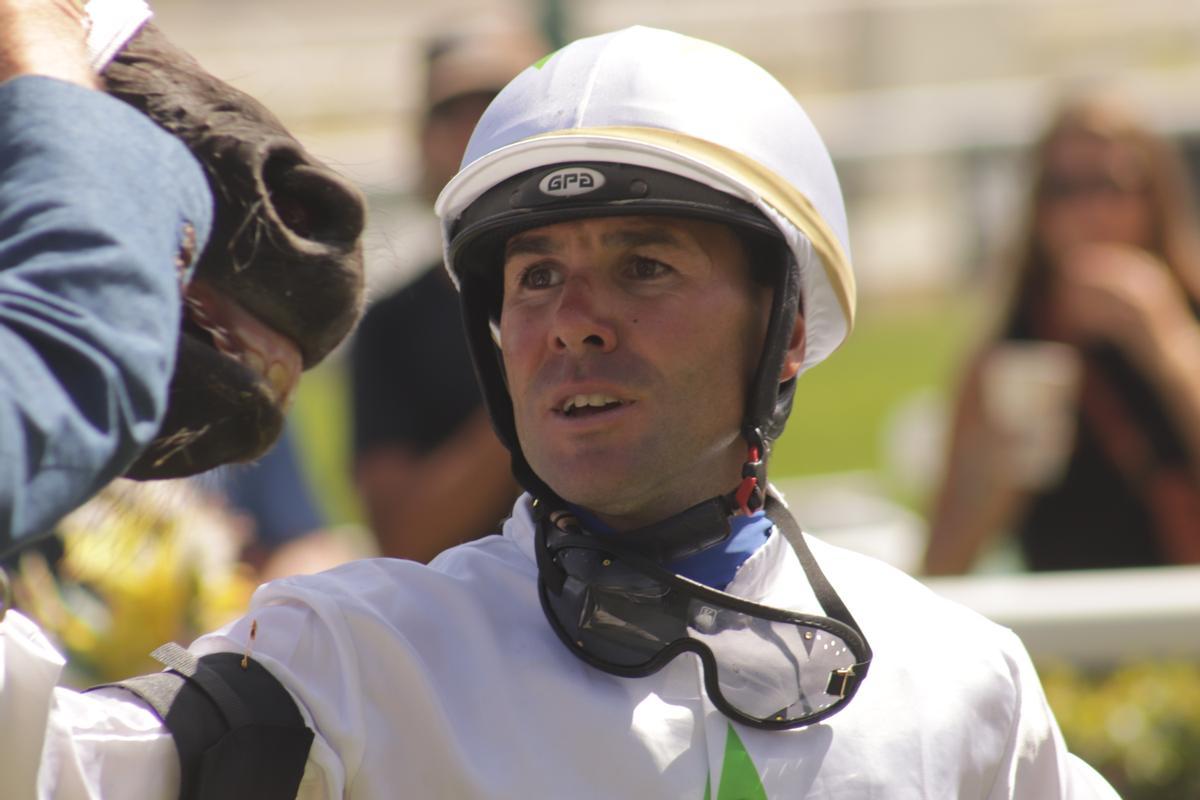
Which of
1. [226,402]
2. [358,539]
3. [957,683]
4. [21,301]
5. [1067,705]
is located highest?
[21,301]

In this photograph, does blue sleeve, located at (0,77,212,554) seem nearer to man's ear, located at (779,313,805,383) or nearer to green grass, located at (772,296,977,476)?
man's ear, located at (779,313,805,383)

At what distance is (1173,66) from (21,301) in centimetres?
2159

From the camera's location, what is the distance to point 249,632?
193 centimetres

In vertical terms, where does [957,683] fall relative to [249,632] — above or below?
below

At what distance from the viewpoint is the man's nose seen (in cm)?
211

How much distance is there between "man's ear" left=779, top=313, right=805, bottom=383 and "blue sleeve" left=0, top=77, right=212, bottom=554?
1174 mm

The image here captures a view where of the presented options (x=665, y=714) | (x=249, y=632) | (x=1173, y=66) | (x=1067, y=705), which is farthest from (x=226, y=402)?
(x=1173, y=66)

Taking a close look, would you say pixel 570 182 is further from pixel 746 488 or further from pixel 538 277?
pixel 746 488

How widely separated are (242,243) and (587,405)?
0.54 m

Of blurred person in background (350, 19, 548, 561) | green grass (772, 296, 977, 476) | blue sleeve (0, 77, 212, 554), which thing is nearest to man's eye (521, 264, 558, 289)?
blue sleeve (0, 77, 212, 554)

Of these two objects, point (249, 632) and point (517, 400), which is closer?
point (249, 632)

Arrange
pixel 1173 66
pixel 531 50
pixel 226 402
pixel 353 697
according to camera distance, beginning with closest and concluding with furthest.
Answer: pixel 226 402, pixel 353 697, pixel 531 50, pixel 1173 66

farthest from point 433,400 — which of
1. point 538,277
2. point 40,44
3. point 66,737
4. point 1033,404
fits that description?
point 40,44

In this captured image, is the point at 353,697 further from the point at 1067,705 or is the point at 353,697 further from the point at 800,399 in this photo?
the point at 800,399
